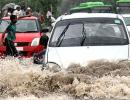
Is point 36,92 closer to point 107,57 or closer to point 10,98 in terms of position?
point 10,98

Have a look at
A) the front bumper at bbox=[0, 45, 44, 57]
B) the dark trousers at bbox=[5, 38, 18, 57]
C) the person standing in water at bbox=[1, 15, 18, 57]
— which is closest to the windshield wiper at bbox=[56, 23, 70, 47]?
the person standing in water at bbox=[1, 15, 18, 57]

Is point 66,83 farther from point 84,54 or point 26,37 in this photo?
point 26,37

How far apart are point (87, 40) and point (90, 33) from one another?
0.29m

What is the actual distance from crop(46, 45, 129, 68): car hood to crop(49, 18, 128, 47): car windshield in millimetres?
262

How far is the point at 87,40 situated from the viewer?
37.0 ft

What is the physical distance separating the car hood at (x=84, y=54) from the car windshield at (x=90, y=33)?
26 cm

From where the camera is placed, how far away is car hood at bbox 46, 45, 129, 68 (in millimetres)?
10383

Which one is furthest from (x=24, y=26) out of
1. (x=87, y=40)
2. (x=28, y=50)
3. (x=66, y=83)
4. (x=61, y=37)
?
(x=66, y=83)

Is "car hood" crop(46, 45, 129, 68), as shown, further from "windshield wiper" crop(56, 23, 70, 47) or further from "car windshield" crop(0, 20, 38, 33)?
"car windshield" crop(0, 20, 38, 33)

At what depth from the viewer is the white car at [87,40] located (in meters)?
10.5

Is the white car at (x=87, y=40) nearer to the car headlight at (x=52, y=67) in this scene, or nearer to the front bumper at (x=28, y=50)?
the car headlight at (x=52, y=67)

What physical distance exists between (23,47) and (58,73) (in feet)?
34.5

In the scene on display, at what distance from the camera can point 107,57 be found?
Answer: 10500 mm

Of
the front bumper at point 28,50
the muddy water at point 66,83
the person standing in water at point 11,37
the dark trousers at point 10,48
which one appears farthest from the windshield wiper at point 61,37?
the front bumper at point 28,50
